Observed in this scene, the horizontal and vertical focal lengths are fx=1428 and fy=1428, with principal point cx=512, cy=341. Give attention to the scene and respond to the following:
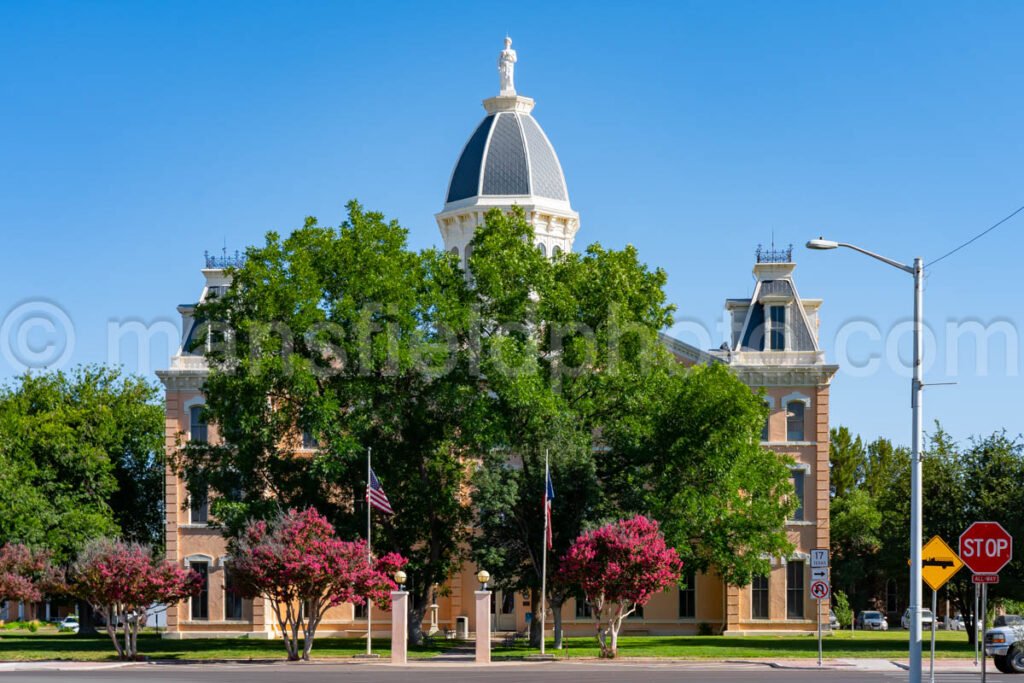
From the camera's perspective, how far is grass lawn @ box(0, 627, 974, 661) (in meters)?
45.8

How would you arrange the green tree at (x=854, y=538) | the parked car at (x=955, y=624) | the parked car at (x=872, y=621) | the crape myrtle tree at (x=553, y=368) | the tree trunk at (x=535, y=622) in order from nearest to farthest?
the crape myrtle tree at (x=553, y=368)
the tree trunk at (x=535, y=622)
the parked car at (x=955, y=624)
the parked car at (x=872, y=621)
the green tree at (x=854, y=538)

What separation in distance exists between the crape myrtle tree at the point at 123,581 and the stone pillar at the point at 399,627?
7.47 metres

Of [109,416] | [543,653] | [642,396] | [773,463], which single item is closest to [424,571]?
[543,653]

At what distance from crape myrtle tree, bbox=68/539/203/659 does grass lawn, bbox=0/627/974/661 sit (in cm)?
169

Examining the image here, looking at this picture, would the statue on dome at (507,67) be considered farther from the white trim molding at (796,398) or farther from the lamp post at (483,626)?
the lamp post at (483,626)

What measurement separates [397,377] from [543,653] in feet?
33.5

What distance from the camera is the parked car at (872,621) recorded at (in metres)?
84.9

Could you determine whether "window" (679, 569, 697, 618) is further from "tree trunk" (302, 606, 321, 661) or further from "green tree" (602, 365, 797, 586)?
"tree trunk" (302, 606, 321, 661)

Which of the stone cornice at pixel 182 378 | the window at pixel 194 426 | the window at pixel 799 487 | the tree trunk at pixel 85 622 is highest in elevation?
the stone cornice at pixel 182 378

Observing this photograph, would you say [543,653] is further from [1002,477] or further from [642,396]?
[1002,477]

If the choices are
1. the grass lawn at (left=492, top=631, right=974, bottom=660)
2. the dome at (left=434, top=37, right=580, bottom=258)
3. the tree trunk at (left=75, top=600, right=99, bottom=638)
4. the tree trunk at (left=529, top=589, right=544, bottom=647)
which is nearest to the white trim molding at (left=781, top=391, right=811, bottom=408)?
the grass lawn at (left=492, top=631, right=974, bottom=660)

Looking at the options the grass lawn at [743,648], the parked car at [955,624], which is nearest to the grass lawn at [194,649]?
the grass lawn at [743,648]

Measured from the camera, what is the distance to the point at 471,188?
67.4 meters

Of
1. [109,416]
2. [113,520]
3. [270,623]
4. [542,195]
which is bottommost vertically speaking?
[270,623]
